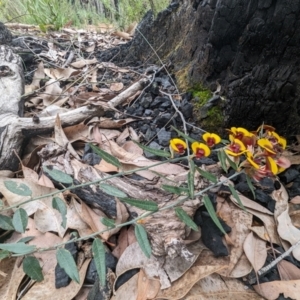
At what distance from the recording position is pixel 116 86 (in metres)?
1.81

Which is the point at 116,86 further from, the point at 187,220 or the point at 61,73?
the point at 187,220

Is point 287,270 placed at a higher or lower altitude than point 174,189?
lower

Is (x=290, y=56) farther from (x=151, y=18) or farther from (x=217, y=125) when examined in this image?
(x=151, y=18)

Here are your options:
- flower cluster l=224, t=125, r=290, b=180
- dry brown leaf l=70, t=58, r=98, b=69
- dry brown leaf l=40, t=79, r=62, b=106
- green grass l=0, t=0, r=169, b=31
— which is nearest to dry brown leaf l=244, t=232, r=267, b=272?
flower cluster l=224, t=125, r=290, b=180

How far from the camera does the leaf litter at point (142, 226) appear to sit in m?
0.88

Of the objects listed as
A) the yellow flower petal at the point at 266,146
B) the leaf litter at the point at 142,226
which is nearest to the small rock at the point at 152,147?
the leaf litter at the point at 142,226

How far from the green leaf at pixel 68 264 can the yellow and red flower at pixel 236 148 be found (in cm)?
54

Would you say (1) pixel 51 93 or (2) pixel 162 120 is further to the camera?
(1) pixel 51 93

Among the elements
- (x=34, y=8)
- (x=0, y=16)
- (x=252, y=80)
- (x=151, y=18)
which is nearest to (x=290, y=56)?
(x=252, y=80)

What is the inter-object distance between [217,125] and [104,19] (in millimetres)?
3211

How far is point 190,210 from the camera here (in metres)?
0.98

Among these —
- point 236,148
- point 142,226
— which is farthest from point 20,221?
point 236,148

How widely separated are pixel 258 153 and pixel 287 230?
0.30m

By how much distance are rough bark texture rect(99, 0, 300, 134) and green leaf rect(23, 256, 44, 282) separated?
0.94m
